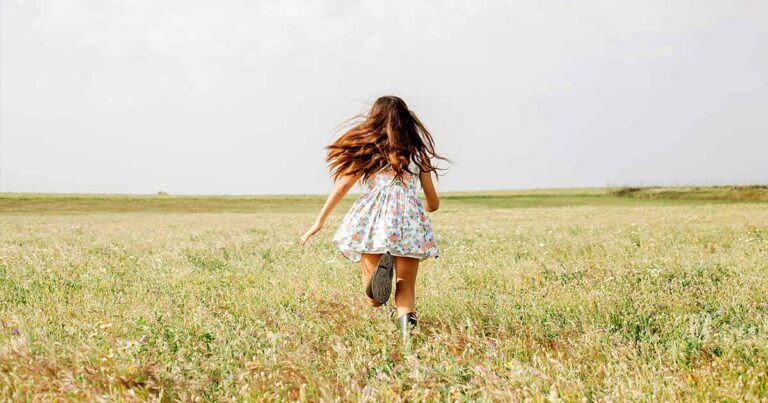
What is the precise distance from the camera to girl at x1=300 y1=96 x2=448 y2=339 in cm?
576

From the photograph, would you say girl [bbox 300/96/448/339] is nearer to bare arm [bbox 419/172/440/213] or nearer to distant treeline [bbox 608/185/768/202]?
bare arm [bbox 419/172/440/213]

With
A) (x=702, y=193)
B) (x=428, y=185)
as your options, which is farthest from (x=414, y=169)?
(x=702, y=193)

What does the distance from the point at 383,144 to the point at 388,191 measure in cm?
43

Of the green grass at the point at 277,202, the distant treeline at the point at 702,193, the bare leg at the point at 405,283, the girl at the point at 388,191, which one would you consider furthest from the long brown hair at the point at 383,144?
the distant treeline at the point at 702,193

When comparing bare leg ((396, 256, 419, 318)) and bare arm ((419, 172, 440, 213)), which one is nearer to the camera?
bare leg ((396, 256, 419, 318))

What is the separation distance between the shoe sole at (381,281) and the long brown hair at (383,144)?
0.91 metres

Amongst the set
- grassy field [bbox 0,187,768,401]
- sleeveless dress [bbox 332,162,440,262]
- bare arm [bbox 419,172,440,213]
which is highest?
bare arm [bbox 419,172,440,213]

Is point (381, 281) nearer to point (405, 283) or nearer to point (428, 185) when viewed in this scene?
point (405, 283)

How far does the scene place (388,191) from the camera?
19.5ft

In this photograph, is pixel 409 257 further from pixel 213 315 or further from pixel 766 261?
pixel 766 261

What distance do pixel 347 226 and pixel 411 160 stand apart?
86cm

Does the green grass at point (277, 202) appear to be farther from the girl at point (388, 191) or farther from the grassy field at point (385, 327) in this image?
the girl at point (388, 191)

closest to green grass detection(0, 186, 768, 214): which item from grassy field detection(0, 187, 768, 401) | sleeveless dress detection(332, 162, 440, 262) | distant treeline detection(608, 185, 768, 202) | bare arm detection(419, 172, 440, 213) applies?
distant treeline detection(608, 185, 768, 202)

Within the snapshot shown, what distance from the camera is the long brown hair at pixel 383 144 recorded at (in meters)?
5.90
